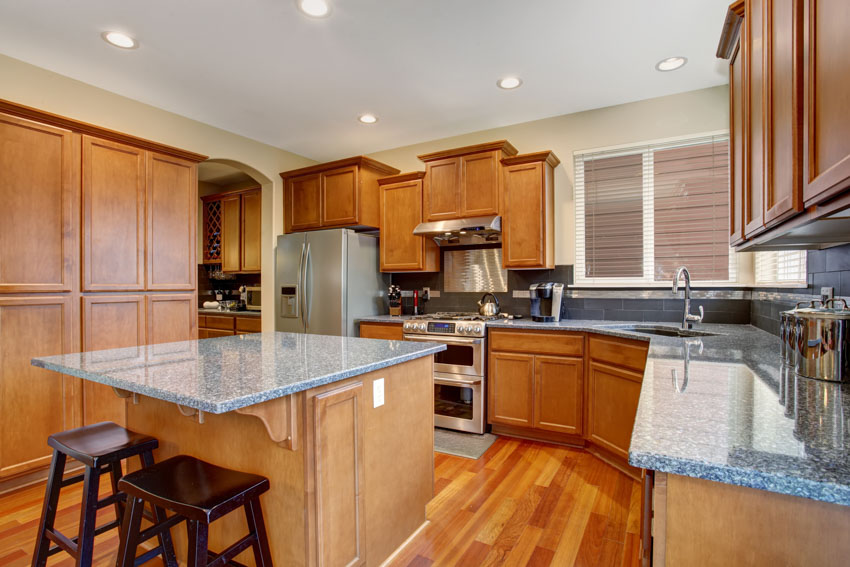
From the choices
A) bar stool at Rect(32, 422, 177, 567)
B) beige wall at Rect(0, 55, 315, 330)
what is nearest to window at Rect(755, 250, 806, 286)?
bar stool at Rect(32, 422, 177, 567)

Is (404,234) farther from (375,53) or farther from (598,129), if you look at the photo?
(598,129)

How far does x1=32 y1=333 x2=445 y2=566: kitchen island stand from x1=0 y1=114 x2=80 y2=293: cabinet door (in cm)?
116

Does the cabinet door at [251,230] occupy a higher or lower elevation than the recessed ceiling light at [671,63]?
lower

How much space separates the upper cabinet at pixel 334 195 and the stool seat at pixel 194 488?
3.04m

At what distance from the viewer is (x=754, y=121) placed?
4.62ft

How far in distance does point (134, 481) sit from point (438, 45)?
2.73 metres

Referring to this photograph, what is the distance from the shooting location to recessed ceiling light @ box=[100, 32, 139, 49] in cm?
255

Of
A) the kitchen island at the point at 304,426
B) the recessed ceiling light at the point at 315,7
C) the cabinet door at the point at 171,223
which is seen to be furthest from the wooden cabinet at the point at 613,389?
the cabinet door at the point at 171,223

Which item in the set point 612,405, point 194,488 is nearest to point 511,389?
point 612,405

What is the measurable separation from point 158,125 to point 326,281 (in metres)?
1.92

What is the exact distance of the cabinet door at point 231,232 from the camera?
18.1ft

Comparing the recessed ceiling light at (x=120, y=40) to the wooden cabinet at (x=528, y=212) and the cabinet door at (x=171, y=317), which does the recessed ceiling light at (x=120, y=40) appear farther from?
the wooden cabinet at (x=528, y=212)

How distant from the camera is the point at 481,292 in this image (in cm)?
411

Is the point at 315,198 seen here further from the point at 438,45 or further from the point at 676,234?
the point at 676,234
